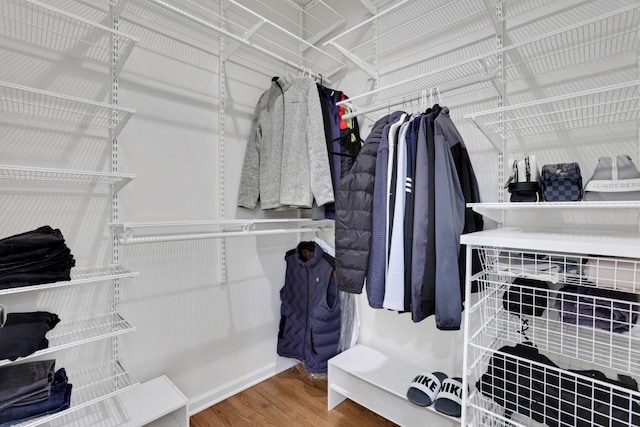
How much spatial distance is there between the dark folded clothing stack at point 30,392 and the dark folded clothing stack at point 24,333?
0.11 meters

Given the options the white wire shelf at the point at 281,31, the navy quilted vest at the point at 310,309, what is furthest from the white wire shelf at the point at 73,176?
the navy quilted vest at the point at 310,309

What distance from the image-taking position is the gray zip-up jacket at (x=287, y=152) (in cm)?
164

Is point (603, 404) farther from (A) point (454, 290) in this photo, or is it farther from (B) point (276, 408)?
(B) point (276, 408)

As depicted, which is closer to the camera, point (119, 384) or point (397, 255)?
point (397, 255)

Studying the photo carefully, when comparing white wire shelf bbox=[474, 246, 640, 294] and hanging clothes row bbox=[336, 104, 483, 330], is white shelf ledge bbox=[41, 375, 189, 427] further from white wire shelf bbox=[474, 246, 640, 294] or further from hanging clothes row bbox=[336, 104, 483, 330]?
white wire shelf bbox=[474, 246, 640, 294]

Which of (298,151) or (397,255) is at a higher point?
(298,151)

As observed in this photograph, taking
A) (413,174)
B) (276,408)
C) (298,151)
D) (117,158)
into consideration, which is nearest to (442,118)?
(413,174)

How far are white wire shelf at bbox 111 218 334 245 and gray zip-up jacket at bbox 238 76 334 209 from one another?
0.17 m

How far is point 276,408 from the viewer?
1.78 metres

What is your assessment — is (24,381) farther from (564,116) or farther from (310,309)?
(564,116)

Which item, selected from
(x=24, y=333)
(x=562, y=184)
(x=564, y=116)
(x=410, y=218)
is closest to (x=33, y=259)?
(x=24, y=333)

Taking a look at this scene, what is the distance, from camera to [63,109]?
131cm

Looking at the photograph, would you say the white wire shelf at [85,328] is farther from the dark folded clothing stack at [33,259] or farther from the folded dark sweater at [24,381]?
the dark folded clothing stack at [33,259]

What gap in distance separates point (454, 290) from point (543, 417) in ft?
1.43
